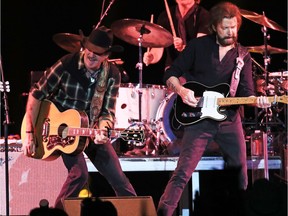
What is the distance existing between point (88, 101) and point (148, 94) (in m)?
2.49

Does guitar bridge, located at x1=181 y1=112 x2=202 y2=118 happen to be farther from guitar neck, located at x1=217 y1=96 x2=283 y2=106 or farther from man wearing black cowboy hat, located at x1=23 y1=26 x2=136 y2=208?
man wearing black cowboy hat, located at x1=23 y1=26 x2=136 y2=208

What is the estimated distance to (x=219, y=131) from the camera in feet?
22.1

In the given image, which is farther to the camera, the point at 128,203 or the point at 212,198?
the point at 212,198

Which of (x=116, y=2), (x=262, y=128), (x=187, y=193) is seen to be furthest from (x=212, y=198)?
(x=116, y=2)

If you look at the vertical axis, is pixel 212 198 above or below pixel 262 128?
below

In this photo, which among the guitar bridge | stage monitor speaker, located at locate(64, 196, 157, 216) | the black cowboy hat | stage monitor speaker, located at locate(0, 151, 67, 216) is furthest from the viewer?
stage monitor speaker, located at locate(0, 151, 67, 216)

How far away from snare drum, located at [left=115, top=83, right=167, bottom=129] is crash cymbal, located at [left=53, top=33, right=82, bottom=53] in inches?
36.2

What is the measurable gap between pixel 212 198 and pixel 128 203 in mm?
3044

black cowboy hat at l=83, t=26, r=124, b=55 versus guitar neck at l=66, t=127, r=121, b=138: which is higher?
black cowboy hat at l=83, t=26, r=124, b=55

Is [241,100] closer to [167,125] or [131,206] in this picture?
[131,206]

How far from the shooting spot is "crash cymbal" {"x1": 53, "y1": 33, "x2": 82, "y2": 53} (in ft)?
28.4

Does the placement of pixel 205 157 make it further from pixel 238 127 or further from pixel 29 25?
pixel 29 25

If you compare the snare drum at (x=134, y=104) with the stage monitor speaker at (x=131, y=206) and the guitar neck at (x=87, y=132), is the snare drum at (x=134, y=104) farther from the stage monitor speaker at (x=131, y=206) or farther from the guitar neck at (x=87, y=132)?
the stage monitor speaker at (x=131, y=206)

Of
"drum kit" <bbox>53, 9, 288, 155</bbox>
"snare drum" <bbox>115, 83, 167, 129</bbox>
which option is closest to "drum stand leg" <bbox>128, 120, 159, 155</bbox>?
"drum kit" <bbox>53, 9, 288, 155</bbox>
